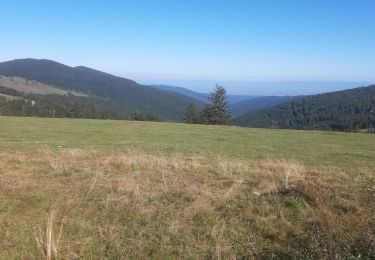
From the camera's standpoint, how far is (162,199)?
10.7 meters

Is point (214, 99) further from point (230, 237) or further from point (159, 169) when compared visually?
point (230, 237)

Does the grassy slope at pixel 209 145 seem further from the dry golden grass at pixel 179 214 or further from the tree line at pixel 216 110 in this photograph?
the tree line at pixel 216 110

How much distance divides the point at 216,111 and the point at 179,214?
7951 cm

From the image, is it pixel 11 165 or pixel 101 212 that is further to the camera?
pixel 11 165

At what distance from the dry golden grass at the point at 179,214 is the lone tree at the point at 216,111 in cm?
7408

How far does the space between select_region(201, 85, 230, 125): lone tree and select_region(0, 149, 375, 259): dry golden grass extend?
74.1m

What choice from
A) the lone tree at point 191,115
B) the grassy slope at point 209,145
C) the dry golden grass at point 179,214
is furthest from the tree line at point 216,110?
the dry golden grass at point 179,214

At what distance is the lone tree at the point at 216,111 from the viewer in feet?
290

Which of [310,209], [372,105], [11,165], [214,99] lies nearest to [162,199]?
[310,209]

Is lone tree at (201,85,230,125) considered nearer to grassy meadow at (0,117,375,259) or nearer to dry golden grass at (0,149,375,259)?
grassy meadow at (0,117,375,259)

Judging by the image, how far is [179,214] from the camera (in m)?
9.52

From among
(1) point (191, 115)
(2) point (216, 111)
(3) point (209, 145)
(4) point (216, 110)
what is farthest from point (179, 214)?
(1) point (191, 115)

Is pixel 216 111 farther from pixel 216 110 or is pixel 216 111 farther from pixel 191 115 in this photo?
pixel 191 115

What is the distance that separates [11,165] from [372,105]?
19707 centimetres
